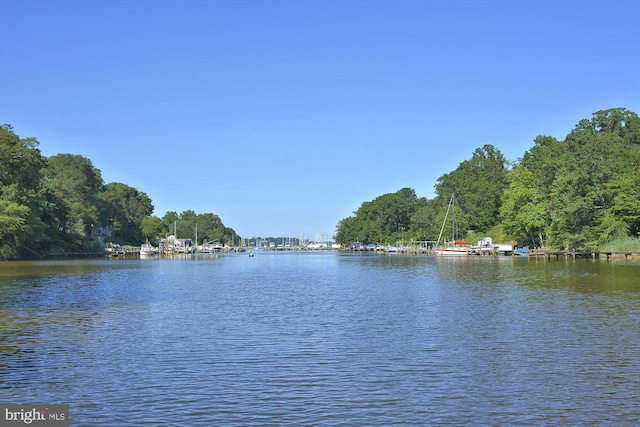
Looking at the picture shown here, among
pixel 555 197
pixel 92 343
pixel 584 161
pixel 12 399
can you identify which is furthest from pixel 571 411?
pixel 555 197

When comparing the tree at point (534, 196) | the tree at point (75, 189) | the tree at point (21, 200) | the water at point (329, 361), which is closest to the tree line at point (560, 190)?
the tree at point (534, 196)

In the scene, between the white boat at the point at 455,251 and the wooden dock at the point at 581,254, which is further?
the white boat at the point at 455,251

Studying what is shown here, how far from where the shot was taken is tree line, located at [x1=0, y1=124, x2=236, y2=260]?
92.2 meters

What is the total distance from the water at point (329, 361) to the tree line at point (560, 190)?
55.6 meters

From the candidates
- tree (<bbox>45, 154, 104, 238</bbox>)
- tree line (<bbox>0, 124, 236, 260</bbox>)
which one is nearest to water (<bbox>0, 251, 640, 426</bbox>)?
tree line (<bbox>0, 124, 236, 260</bbox>)

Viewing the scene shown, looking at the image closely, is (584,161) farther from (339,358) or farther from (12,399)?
(12,399)

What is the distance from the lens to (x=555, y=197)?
3856 inches

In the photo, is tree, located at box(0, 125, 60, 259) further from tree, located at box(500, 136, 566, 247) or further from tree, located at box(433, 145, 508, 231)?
tree, located at box(433, 145, 508, 231)

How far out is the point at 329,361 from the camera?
17.8 meters

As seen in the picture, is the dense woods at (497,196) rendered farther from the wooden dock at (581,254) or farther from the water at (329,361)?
the water at (329,361)

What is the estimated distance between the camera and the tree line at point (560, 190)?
276 ft

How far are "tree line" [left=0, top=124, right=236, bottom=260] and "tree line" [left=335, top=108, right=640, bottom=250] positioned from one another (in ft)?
251

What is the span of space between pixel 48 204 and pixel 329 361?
348ft

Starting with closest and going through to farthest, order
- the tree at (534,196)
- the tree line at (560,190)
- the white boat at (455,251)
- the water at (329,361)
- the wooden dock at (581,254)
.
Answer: the water at (329,361), the wooden dock at (581,254), the tree line at (560,190), the tree at (534,196), the white boat at (455,251)
